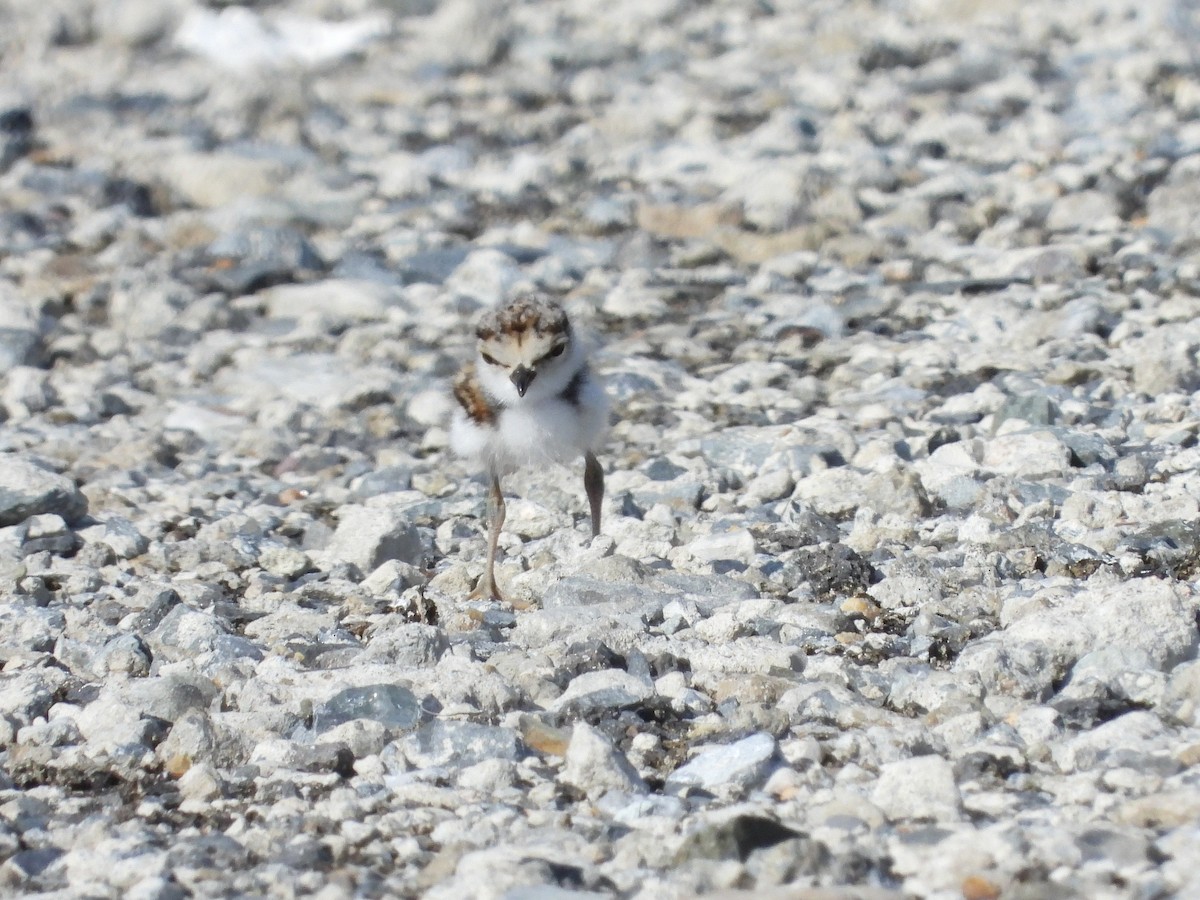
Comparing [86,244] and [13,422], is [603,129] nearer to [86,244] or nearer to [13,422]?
[86,244]

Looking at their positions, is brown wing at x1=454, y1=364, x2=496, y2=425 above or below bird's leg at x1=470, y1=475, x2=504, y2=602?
above

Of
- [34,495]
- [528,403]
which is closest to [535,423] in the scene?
[528,403]

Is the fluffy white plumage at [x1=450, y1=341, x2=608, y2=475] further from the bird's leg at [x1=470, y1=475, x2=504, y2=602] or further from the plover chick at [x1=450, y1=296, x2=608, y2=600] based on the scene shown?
the bird's leg at [x1=470, y1=475, x2=504, y2=602]

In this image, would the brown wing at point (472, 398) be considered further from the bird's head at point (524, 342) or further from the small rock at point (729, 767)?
the small rock at point (729, 767)

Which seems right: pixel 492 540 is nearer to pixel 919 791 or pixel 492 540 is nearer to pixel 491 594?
pixel 491 594

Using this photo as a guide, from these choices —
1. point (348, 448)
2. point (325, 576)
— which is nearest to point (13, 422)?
point (348, 448)

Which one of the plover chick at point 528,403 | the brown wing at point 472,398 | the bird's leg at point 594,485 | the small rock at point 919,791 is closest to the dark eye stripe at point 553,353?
the plover chick at point 528,403

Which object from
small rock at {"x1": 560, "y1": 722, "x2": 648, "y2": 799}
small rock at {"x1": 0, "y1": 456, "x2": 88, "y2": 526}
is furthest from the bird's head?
small rock at {"x1": 560, "y1": 722, "x2": 648, "y2": 799}
